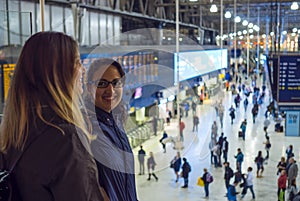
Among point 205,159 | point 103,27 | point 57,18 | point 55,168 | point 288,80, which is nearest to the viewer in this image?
point 55,168

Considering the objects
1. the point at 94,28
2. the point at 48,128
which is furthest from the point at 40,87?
the point at 94,28

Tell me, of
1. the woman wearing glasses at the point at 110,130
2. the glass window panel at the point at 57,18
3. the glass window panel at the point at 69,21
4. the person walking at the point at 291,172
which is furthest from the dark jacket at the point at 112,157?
the glass window panel at the point at 69,21

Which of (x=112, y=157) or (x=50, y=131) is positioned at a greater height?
(x=50, y=131)

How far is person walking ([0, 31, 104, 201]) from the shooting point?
97 centimetres

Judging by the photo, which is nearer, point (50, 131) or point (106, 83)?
point (50, 131)

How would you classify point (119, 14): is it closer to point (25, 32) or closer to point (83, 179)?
point (25, 32)

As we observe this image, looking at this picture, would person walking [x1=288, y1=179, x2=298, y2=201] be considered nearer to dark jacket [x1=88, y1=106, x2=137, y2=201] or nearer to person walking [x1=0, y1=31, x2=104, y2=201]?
dark jacket [x1=88, y1=106, x2=137, y2=201]

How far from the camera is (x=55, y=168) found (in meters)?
0.97

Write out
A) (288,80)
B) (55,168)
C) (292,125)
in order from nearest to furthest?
(55,168) → (288,80) → (292,125)

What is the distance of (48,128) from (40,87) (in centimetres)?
11

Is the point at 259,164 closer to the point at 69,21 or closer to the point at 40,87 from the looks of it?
the point at 69,21

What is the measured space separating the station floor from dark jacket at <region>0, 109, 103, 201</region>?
13.6 feet

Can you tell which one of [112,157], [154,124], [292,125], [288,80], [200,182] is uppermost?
[112,157]

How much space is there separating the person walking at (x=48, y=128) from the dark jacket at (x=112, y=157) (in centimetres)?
24
